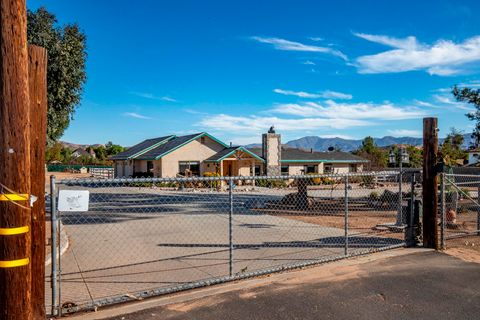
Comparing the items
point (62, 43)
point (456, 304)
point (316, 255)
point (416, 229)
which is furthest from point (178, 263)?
point (62, 43)

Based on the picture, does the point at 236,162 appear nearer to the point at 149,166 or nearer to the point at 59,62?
the point at 149,166

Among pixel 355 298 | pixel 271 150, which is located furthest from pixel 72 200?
pixel 271 150

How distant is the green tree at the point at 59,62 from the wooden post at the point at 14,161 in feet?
26.7

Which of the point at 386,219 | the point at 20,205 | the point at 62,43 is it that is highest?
the point at 62,43

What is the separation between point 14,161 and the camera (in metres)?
3.72

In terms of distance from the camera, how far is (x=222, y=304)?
5359mm

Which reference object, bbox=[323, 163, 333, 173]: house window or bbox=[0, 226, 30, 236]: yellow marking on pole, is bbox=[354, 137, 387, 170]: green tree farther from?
bbox=[0, 226, 30, 236]: yellow marking on pole

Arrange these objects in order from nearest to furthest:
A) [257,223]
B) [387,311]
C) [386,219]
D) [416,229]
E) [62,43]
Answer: [387,311]
[416,229]
[62,43]
[257,223]
[386,219]

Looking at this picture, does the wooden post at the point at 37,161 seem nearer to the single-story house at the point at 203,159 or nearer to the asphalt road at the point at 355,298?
the asphalt road at the point at 355,298

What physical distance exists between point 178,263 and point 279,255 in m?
2.14

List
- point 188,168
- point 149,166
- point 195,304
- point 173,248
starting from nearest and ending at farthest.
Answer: point 195,304
point 173,248
point 188,168
point 149,166

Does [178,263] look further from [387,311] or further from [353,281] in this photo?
[387,311]

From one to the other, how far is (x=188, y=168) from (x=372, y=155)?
28.5 metres

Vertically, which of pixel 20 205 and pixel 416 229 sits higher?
pixel 20 205
